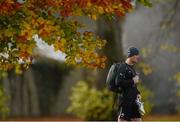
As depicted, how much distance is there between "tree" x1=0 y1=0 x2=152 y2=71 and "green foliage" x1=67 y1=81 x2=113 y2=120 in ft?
40.2

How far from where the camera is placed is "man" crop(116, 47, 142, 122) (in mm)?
11508

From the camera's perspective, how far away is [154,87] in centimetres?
3353

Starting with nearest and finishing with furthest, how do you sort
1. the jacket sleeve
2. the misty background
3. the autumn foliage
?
the autumn foliage < the jacket sleeve < the misty background

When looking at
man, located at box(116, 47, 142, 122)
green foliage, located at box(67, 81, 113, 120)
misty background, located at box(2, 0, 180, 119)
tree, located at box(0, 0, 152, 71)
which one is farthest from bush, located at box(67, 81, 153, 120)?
tree, located at box(0, 0, 152, 71)

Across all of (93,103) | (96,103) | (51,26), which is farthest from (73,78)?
(51,26)

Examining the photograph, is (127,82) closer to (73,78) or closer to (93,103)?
(93,103)

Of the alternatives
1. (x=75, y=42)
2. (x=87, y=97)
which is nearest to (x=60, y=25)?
(x=75, y=42)

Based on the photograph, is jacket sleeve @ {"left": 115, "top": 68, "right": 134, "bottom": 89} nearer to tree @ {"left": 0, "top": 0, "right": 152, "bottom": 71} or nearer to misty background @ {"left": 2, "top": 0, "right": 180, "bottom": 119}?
tree @ {"left": 0, "top": 0, "right": 152, "bottom": 71}

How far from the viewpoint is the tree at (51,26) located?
383 inches

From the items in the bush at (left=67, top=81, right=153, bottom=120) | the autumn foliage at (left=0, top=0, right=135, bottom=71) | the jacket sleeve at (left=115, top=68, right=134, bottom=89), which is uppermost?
the autumn foliage at (left=0, top=0, right=135, bottom=71)

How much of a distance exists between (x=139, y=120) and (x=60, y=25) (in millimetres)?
2257

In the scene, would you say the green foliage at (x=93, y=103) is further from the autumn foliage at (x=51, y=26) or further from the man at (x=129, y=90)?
the autumn foliage at (x=51, y=26)

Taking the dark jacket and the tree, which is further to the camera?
the dark jacket

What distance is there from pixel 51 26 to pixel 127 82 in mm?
2210
